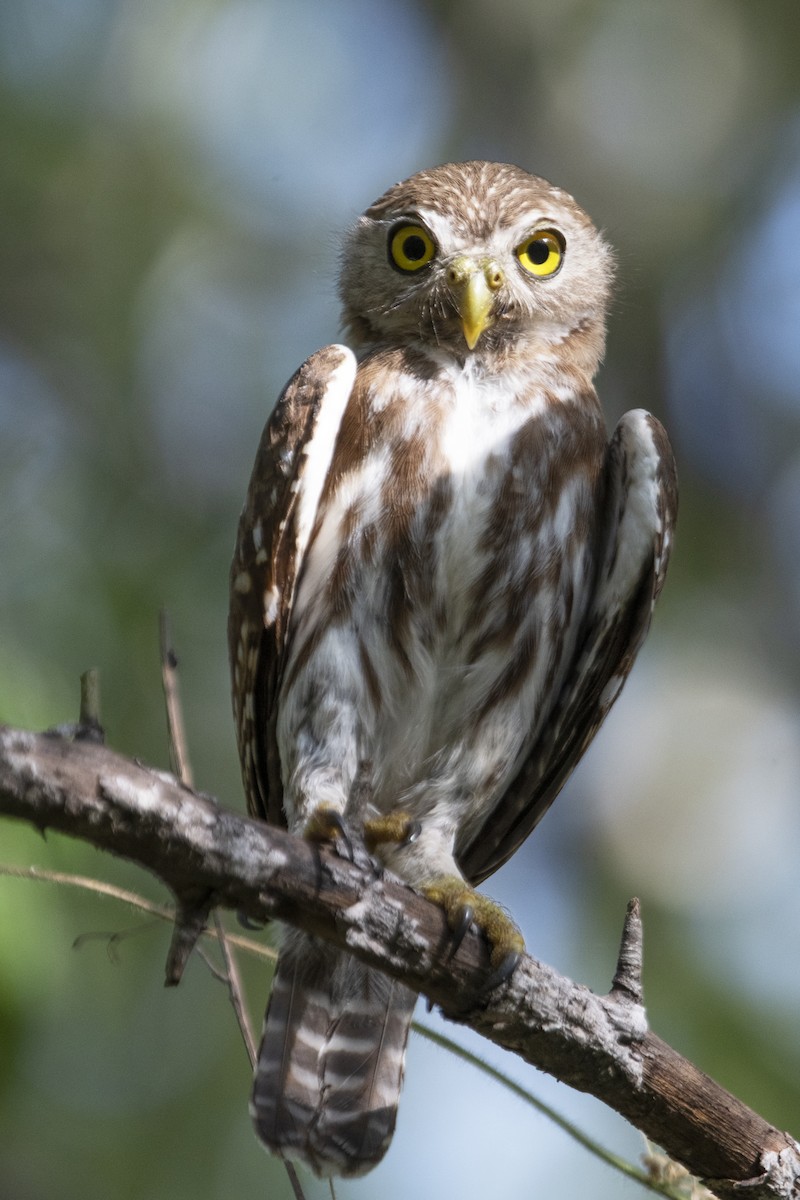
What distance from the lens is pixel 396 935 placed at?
274 centimetres

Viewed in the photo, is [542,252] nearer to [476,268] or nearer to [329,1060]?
[476,268]

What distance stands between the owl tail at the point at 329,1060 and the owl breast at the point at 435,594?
505 mm

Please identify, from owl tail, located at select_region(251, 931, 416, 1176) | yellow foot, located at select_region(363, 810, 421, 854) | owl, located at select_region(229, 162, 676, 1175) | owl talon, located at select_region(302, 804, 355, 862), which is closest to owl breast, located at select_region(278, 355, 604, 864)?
owl, located at select_region(229, 162, 676, 1175)

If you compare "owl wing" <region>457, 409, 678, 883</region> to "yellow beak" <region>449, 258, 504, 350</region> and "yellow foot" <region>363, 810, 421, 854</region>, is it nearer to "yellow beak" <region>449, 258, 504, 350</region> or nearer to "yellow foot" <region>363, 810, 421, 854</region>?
"yellow beak" <region>449, 258, 504, 350</region>

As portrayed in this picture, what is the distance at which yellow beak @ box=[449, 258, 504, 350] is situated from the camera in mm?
4082

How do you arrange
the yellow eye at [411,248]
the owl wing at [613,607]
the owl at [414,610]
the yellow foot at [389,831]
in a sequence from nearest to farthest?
the yellow foot at [389,831], the owl at [414,610], the owl wing at [613,607], the yellow eye at [411,248]

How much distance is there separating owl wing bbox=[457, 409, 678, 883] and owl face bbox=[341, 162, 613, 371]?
526 millimetres

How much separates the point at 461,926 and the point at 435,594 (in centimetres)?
111

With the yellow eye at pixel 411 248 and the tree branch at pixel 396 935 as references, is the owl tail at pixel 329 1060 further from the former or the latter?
the yellow eye at pixel 411 248

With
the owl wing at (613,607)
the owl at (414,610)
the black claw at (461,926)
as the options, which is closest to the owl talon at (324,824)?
the owl at (414,610)

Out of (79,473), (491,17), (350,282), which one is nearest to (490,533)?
(350,282)

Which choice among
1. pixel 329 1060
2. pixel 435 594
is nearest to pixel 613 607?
pixel 435 594

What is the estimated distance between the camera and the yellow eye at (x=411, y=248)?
446 centimetres

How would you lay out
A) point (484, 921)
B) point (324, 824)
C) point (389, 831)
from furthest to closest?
1. point (389, 831)
2. point (324, 824)
3. point (484, 921)
